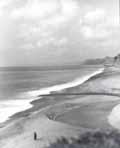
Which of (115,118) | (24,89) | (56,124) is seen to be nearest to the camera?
(56,124)

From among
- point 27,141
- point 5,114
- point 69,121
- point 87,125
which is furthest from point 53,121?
point 5,114

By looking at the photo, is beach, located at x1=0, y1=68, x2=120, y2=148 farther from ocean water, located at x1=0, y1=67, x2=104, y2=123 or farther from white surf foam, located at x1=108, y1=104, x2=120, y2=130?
ocean water, located at x1=0, y1=67, x2=104, y2=123

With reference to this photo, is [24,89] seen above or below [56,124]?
below

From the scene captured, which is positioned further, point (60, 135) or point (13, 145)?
point (60, 135)

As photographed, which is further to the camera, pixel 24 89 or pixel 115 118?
pixel 24 89

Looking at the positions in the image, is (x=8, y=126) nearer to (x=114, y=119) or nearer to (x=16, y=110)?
(x=16, y=110)

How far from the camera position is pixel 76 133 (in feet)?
46.6

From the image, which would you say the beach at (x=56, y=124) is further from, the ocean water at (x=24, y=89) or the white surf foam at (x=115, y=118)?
the ocean water at (x=24, y=89)

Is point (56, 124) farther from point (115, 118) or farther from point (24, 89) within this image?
point (24, 89)

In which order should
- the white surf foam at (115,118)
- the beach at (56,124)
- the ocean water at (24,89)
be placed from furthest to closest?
the ocean water at (24,89) → the white surf foam at (115,118) → the beach at (56,124)

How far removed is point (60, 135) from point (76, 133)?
1.23m

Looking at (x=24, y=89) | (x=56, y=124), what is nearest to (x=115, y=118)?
(x=56, y=124)

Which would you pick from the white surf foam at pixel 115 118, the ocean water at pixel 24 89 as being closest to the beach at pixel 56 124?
the white surf foam at pixel 115 118

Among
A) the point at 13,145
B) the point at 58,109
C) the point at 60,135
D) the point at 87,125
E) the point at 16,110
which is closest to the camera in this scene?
the point at 13,145
